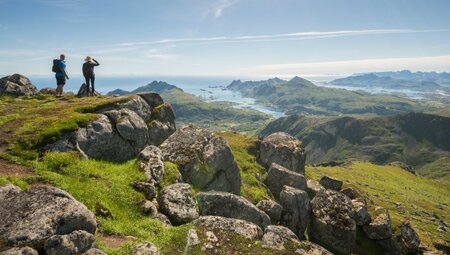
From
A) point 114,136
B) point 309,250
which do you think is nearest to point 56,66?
point 114,136

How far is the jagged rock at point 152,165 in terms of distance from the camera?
27.9 metres

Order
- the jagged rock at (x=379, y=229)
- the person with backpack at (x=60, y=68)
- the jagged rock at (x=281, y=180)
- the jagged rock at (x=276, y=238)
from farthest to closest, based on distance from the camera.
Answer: the person with backpack at (x=60, y=68) < the jagged rock at (x=281, y=180) < the jagged rock at (x=379, y=229) < the jagged rock at (x=276, y=238)

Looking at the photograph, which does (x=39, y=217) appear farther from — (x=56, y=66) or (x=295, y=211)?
(x=56, y=66)

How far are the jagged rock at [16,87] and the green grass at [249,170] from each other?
3461cm

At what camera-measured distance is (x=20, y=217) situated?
16.9m

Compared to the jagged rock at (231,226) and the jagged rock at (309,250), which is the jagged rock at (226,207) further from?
the jagged rock at (309,250)

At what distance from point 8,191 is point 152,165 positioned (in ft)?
39.2

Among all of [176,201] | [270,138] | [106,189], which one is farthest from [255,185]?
[106,189]

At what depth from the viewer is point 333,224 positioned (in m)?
37.5

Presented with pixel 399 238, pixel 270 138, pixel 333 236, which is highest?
pixel 270 138

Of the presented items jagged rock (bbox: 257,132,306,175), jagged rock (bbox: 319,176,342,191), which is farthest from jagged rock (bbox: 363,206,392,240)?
jagged rock (bbox: 257,132,306,175)

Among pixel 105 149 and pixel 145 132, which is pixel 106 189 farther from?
pixel 145 132

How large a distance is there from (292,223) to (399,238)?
2057 cm

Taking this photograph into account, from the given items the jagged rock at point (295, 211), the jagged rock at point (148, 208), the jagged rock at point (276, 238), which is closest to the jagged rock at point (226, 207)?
the jagged rock at point (148, 208)
